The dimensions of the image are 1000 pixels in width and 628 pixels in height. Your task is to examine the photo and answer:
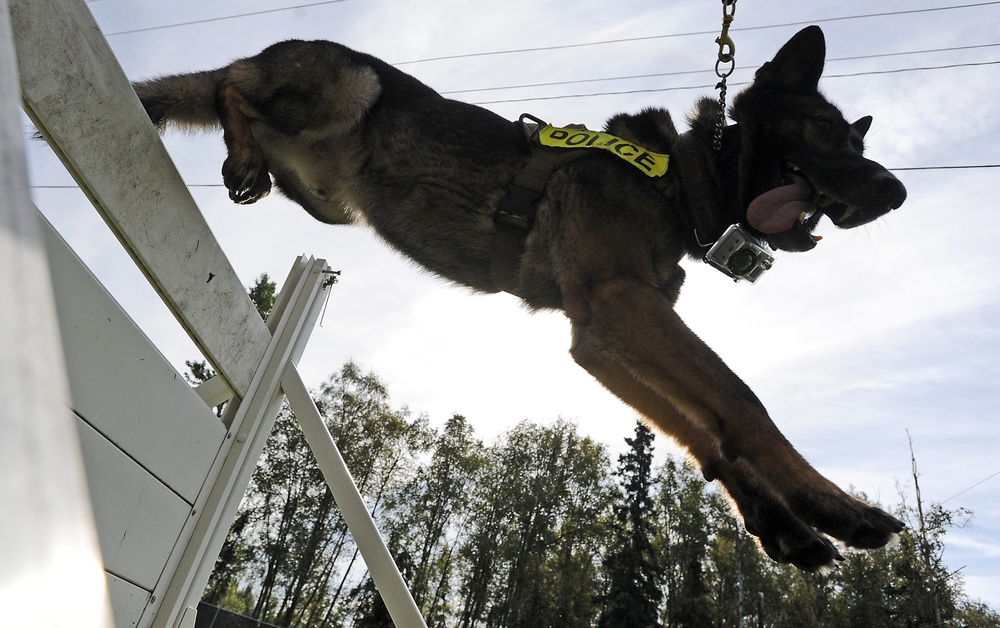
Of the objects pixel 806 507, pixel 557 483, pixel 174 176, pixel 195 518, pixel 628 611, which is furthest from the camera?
pixel 557 483

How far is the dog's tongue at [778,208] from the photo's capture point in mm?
3570

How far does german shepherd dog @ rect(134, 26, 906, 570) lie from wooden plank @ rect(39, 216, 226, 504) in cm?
141

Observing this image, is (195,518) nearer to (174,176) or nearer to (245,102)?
(174,176)

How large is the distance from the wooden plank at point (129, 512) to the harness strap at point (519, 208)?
6.20ft

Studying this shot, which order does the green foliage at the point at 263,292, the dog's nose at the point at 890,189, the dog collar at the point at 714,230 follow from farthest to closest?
1. the green foliage at the point at 263,292
2. the dog collar at the point at 714,230
3. the dog's nose at the point at 890,189

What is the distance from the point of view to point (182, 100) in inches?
129

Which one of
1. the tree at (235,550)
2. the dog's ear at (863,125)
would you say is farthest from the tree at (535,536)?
the dog's ear at (863,125)

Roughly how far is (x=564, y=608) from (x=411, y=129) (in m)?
41.0

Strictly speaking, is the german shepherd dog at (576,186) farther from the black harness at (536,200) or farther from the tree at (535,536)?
the tree at (535,536)

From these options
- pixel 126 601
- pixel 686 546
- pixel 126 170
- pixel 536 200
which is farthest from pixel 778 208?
pixel 686 546

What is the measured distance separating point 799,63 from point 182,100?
3301mm

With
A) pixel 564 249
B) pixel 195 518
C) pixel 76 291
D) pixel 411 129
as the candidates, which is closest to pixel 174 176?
pixel 76 291

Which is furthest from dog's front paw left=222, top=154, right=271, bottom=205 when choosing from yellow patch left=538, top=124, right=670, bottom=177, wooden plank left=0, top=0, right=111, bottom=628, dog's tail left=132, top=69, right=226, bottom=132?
wooden plank left=0, top=0, right=111, bottom=628

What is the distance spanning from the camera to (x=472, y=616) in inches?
1612
